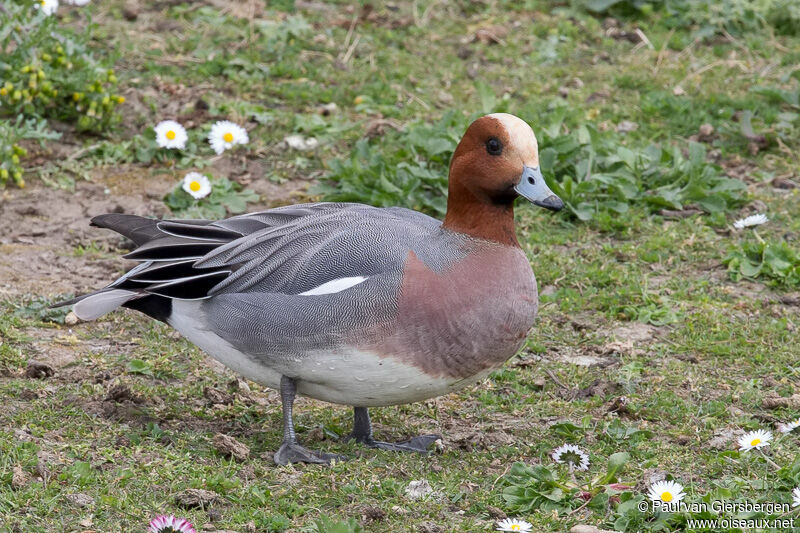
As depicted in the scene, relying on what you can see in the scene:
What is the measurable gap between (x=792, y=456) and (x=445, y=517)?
4.16 ft

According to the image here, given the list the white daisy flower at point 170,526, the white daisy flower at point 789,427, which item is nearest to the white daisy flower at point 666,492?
the white daisy flower at point 789,427

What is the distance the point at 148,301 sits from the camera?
4223mm

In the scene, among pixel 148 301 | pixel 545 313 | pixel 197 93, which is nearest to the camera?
pixel 148 301

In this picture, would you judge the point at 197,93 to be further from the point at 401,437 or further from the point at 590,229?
the point at 401,437

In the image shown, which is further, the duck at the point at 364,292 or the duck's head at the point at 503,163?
the duck's head at the point at 503,163

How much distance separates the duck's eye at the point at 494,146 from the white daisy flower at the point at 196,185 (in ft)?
7.99

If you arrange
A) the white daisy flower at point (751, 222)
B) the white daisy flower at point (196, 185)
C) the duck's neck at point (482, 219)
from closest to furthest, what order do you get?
1. the duck's neck at point (482, 219)
2. the white daisy flower at point (751, 222)
3. the white daisy flower at point (196, 185)

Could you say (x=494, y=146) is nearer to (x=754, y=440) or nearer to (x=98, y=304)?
(x=754, y=440)

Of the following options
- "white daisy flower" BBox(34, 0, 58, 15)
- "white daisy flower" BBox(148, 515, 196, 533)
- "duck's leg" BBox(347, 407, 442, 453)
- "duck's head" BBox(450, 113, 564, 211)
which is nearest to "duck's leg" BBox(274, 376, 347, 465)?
"duck's leg" BBox(347, 407, 442, 453)

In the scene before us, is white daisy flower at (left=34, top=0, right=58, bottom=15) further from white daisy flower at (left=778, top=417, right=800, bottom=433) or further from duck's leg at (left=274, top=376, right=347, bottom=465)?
white daisy flower at (left=778, top=417, right=800, bottom=433)

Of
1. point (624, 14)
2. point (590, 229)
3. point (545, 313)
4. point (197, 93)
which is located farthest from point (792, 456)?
point (624, 14)

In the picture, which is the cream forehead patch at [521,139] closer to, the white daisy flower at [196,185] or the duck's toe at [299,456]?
the duck's toe at [299,456]

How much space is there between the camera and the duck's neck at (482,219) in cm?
401

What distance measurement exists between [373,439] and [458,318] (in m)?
0.73
